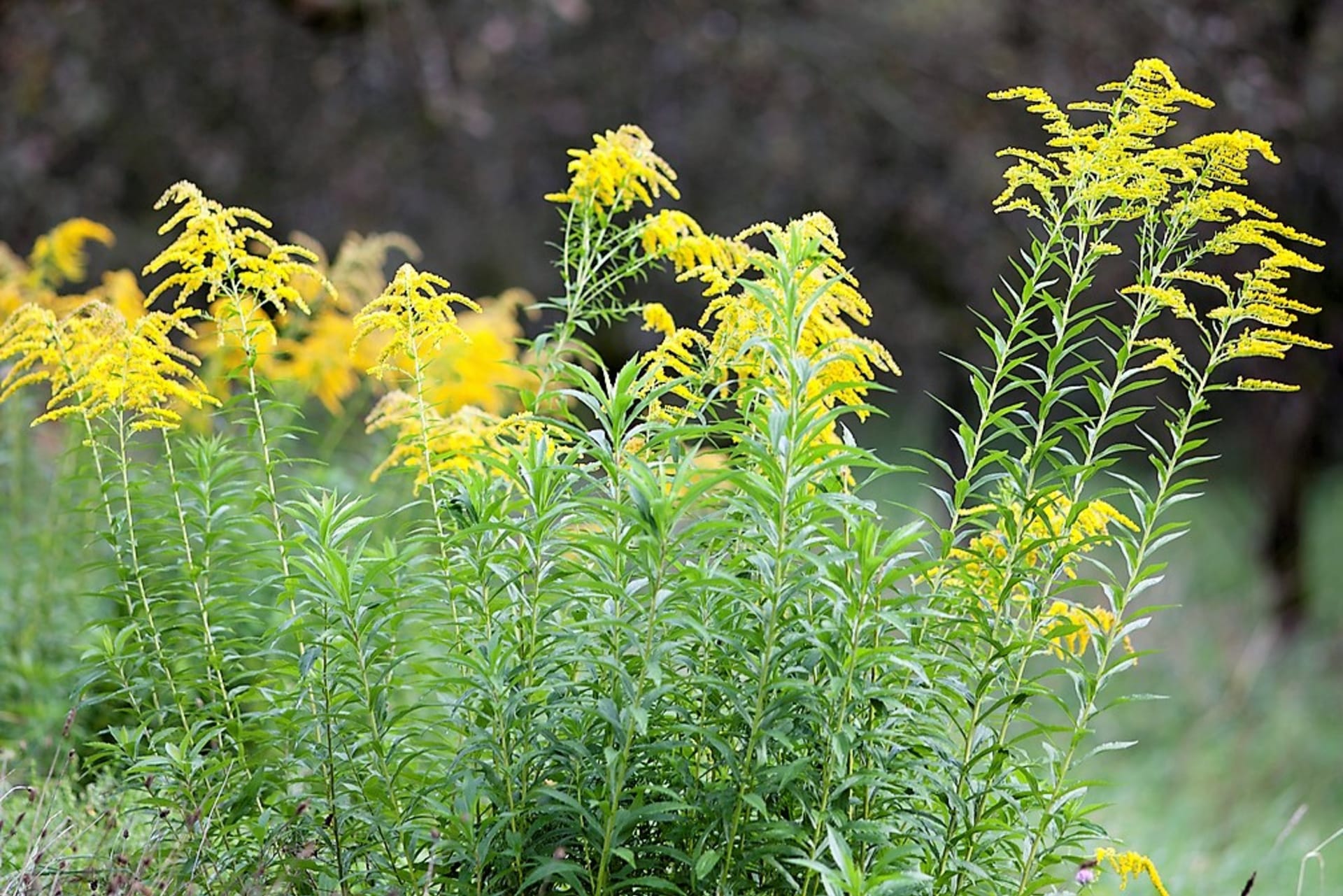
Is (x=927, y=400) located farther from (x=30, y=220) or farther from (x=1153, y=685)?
(x=30, y=220)

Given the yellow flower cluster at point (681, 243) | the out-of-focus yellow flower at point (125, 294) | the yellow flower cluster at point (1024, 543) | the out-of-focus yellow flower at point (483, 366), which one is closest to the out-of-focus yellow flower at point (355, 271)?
the out-of-focus yellow flower at point (483, 366)

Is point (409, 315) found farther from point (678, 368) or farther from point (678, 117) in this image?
point (678, 117)

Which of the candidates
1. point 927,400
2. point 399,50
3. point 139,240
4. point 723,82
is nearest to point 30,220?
point 139,240

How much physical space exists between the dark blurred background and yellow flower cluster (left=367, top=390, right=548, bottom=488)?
4.47m

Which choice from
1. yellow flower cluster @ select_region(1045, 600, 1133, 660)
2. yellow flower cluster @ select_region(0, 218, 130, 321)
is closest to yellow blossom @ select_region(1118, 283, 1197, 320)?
yellow flower cluster @ select_region(1045, 600, 1133, 660)

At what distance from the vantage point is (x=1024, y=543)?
232 cm

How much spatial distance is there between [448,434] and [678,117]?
6167 millimetres

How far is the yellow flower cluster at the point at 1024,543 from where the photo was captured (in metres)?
2.27

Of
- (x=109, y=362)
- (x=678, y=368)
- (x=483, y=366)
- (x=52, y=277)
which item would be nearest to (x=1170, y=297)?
A: (x=678, y=368)

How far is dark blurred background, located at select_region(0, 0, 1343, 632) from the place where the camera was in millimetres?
7207

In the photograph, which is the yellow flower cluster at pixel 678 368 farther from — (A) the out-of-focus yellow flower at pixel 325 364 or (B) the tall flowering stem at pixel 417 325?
(A) the out-of-focus yellow flower at pixel 325 364

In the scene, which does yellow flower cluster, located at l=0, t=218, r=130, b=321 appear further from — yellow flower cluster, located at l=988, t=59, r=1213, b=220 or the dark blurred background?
yellow flower cluster, located at l=988, t=59, r=1213, b=220

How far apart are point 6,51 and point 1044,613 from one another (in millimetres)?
6883

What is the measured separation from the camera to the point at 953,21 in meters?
8.09
